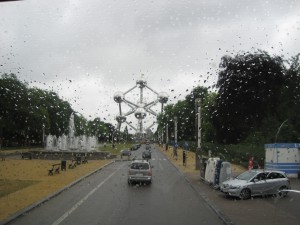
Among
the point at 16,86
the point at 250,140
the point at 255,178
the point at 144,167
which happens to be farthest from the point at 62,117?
the point at 255,178

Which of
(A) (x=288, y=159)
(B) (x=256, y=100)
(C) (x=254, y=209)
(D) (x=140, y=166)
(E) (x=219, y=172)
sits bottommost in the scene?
(C) (x=254, y=209)

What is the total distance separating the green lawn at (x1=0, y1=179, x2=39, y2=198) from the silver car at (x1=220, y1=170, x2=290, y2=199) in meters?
10.7

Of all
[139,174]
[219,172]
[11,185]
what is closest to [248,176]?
[219,172]

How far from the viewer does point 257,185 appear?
68.2 feet

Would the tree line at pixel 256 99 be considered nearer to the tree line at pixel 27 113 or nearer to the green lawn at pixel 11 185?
the green lawn at pixel 11 185

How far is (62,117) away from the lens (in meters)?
112

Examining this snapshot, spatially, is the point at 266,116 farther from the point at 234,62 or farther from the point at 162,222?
the point at 162,222

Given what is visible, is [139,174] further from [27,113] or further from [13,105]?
[27,113]

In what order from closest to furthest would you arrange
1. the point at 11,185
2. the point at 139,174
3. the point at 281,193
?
the point at 281,193
the point at 11,185
the point at 139,174

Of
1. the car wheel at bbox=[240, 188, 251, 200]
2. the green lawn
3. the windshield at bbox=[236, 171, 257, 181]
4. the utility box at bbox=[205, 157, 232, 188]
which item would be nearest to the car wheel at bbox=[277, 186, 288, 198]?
the windshield at bbox=[236, 171, 257, 181]

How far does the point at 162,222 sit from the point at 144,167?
13.9 meters

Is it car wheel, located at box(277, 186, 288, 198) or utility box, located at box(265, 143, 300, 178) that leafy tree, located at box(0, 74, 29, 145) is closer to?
utility box, located at box(265, 143, 300, 178)

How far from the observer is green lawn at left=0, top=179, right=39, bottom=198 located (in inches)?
864

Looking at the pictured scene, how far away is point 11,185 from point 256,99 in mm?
26168
